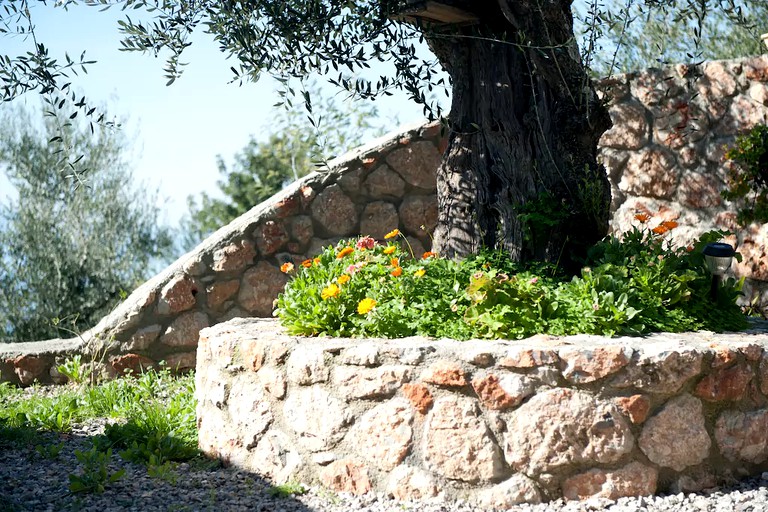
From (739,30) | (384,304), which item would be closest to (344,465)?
(384,304)

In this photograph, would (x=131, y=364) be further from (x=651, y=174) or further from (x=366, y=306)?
(x=651, y=174)

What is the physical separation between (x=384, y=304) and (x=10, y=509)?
6.62 ft

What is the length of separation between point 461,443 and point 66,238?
23.3ft

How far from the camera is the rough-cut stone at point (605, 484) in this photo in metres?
3.88

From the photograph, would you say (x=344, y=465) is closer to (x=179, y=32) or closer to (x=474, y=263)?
(x=474, y=263)

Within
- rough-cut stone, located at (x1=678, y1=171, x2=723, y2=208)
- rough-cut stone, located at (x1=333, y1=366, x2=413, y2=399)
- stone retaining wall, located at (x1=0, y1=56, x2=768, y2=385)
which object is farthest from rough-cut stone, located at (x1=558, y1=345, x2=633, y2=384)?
rough-cut stone, located at (x1=678, y1=171, x2=723, y2=208)

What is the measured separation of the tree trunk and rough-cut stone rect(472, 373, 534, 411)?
1437 mm

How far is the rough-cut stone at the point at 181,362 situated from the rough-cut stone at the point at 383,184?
2.03 metres

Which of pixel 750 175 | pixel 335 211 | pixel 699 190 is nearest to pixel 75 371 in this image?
pixel 335 211

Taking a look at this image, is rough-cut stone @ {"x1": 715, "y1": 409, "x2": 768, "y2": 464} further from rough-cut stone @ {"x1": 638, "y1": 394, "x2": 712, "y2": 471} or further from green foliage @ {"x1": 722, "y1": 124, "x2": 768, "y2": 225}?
green foliage @ {"x1": 722, "y1": 124, "x2": 768, "y2": 225}

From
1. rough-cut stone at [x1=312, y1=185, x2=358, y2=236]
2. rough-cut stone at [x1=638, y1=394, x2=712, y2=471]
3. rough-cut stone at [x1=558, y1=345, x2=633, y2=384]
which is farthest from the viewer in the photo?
rough-cut stone at [x1=312, y1=185, x2=358, y2=236]

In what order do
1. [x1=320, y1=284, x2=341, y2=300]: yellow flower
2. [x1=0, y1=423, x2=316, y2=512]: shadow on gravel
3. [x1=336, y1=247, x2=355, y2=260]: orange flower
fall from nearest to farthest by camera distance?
[x1=0, y1=423, x2=316, y2=512]: shadow on gravel
[x1=320, y1=284, x2=341, y2=300]: yellow flower
[x1=336, y1=247, x2=355, y2=260]: orange flower

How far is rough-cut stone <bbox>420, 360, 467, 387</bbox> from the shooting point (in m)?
3.88

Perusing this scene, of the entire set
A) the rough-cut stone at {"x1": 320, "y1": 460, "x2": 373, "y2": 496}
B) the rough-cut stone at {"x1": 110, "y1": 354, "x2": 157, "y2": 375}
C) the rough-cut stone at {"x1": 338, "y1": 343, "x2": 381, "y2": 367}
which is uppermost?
the rough-cut stone at {"x1": 338, "y1": 343, "x2": 381, "y2": 367}
